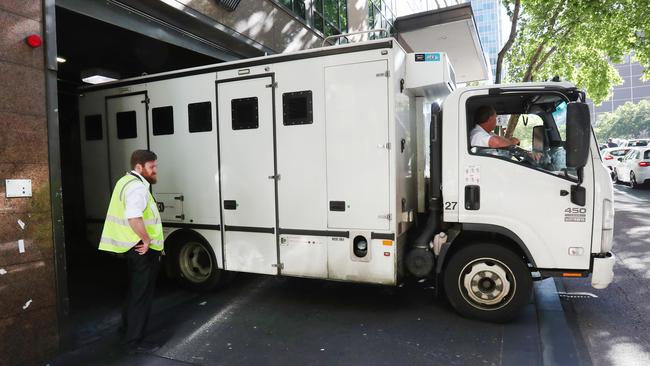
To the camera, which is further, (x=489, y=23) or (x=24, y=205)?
(x=489, y=23)

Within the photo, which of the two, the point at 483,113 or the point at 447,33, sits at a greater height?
the point at 447,33

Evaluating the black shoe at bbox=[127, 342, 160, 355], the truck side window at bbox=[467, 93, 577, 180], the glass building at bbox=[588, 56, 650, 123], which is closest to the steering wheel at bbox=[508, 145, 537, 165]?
the truck side window at bbox=[467, 93, 577, 180]

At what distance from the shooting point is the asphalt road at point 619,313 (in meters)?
3.89

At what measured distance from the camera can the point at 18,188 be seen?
364 cm

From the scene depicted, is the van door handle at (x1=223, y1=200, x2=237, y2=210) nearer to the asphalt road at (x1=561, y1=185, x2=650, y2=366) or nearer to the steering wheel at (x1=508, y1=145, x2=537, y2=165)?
the steering wheel at (x1=508, y1=145, x2=537, y2=165)

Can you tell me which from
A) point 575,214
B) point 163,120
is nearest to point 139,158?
point 163,120

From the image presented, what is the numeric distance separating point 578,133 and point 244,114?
3.51 meters

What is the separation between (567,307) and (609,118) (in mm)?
104439

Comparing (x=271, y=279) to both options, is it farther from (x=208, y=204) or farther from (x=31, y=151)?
(x=31, y=151)

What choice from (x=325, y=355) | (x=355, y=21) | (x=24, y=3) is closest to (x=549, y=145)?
(x=325, y=355)

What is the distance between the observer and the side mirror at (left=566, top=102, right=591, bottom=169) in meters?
3.87

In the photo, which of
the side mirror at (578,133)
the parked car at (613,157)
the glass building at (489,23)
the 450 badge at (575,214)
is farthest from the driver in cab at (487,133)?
the glass building at (489,23)

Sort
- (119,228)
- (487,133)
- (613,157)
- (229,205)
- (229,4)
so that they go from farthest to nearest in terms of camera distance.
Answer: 1. (613,157)
2. (229,4)
3. (229,205)
4. (487,133)
5. (119,228)

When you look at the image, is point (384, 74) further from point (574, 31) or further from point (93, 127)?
point (574, 31)
